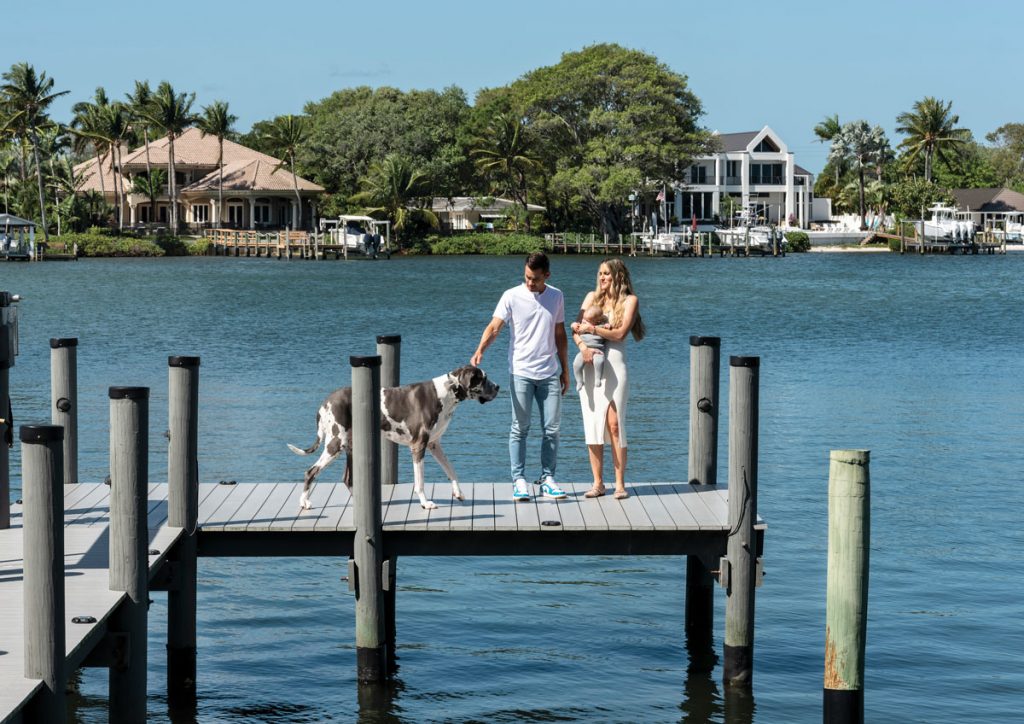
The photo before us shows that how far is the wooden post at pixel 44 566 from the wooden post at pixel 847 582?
13.4ft

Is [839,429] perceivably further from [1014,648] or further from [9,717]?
[9,717]

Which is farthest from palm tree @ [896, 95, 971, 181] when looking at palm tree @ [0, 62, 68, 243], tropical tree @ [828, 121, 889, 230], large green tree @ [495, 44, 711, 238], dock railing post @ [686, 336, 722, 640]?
dock railing post @ [686, 336, 722, 640]

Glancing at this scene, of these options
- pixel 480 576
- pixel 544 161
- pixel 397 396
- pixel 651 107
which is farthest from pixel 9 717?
pixel 544 161

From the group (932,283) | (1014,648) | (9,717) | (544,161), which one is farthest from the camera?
(544,161)

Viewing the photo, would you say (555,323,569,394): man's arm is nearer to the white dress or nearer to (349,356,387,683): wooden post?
the white dress

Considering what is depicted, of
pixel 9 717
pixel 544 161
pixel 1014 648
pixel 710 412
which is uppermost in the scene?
pixel 544 161

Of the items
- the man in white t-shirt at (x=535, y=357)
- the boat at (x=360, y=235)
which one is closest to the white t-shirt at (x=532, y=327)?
the man in white t-shirt at (x=535, y=357)

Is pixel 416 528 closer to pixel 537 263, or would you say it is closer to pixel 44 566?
pixel 537 263

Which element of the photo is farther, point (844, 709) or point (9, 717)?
point (844, 709)

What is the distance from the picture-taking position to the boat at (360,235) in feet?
336

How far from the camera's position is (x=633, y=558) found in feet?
51.8

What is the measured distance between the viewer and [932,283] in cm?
7844

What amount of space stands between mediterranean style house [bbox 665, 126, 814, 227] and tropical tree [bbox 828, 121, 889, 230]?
972 cm

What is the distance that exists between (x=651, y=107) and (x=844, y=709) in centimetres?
9154
